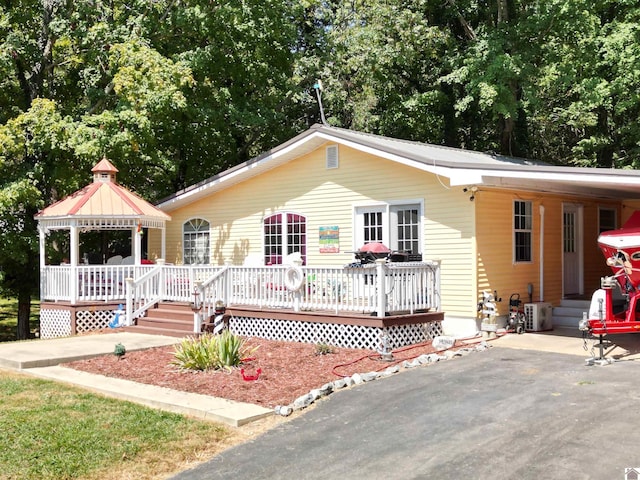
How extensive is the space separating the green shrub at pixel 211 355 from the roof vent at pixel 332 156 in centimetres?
641

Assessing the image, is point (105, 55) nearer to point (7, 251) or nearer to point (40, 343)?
point (7, 251)

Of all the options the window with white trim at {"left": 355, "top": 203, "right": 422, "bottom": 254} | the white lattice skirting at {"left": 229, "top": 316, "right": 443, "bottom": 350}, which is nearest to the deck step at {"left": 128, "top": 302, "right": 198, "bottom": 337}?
the white lattice skirting at {"left": 229, "top": 316, "right": 443, "bottom": 350}

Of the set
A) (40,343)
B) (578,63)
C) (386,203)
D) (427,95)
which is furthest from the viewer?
(427,95)

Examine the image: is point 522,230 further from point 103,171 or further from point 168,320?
point 103,171

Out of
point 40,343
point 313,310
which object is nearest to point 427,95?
point 313,310

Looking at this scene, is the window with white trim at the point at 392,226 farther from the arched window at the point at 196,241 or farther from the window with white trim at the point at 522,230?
the arched window at the point at 196,241

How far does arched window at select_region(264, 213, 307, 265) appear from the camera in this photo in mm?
16656

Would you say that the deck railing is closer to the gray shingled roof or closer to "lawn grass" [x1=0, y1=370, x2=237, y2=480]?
the gray shingled roof

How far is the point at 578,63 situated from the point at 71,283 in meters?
16.3

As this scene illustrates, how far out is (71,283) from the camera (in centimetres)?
1677

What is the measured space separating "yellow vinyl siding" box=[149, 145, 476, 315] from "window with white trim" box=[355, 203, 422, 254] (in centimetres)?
18

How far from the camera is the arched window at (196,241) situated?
19.0 metres

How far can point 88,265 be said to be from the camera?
17.5 metres

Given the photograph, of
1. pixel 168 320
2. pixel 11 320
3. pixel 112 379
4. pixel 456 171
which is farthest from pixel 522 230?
pixel 11 320
